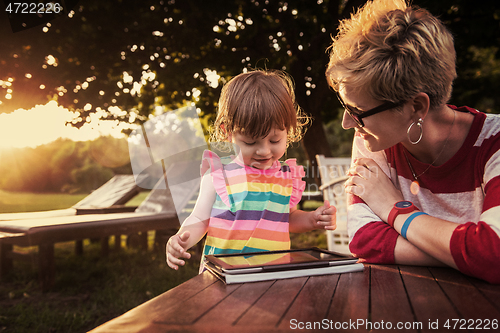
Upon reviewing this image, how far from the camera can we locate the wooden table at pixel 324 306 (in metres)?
0.69

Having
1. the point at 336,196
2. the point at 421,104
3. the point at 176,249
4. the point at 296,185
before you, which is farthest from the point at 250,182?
the point at 336,196

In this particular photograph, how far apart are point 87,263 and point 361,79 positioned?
16.1ft

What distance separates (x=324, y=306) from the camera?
2.59 feet

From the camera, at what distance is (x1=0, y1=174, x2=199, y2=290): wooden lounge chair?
11.5 ft

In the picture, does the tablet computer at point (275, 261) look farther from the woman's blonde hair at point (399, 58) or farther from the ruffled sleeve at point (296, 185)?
the woman's blonde hair at point (399, 58)

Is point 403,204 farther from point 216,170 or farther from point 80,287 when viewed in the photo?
point 80,287

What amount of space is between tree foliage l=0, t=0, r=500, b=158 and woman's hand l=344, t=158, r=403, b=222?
3492 mm

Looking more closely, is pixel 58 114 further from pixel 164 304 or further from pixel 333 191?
pixel 164 304

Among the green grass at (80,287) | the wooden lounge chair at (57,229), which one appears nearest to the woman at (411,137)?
the wooden lounge chair at (57,229)

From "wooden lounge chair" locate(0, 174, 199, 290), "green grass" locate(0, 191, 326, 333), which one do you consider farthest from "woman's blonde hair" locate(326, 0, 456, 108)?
"green grass" locate(0, 191, 326, 333)

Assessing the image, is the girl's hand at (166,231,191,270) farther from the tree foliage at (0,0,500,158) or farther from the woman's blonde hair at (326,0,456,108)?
the tree foliage at (0,0,500,158)

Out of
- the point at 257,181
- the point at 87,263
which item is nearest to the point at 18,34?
the point at 87,263

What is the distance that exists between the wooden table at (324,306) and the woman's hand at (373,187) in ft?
1.20

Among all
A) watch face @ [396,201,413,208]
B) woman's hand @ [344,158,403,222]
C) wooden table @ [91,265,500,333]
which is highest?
woman's hand @ [344,158,403,222]
